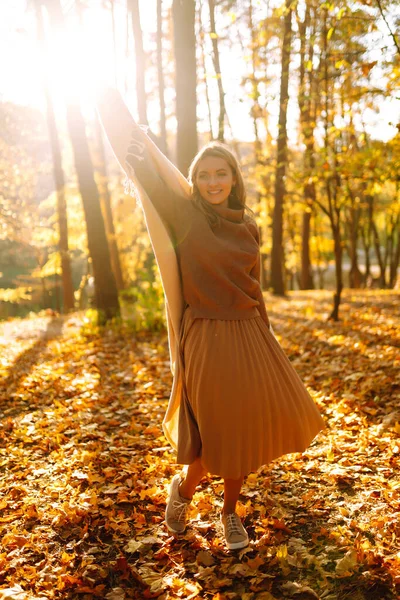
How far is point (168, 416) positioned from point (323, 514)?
A: 1250 millimetres

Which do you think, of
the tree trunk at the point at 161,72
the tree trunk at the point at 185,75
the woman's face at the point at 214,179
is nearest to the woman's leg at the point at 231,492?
the woman's face at the point at 214,179

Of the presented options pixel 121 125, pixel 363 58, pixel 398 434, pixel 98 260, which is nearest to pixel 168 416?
pixel 121 125

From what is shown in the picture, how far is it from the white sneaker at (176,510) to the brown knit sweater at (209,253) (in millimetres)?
1156

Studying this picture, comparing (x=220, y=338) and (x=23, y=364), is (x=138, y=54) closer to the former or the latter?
(x=23, y=364)

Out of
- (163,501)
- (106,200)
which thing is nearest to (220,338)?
(163,501)

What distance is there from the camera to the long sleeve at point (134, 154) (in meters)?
2.87

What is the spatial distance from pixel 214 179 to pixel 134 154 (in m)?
0.49

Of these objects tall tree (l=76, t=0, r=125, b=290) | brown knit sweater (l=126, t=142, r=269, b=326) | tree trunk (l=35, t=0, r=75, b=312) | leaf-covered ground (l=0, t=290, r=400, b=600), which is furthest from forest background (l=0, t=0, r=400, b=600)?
tall tree (l=76, t=0, r=125, b=290)

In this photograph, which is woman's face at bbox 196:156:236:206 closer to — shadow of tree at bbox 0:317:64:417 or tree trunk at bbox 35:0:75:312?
shadow of tree at bbox 0:317:64:417

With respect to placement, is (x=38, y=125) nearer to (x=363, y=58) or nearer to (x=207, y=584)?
(x=363, y=58)

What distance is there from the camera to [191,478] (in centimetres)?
297

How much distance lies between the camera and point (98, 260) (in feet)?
32.4

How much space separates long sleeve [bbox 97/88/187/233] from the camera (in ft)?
9.41

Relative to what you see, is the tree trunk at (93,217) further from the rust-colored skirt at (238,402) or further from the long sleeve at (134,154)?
the rust-colored skirt at (238,402)
